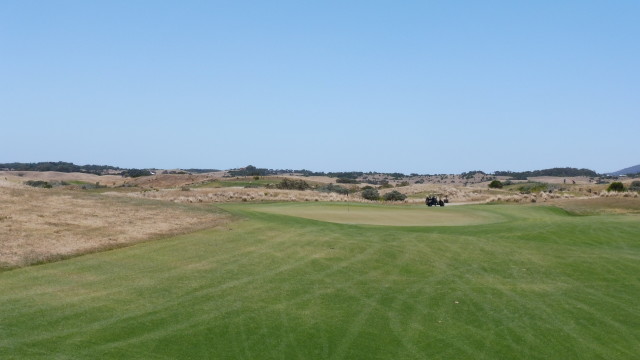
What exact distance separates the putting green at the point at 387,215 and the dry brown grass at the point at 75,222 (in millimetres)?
7906

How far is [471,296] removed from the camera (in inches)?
550

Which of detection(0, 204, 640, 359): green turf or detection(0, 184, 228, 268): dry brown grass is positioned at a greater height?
detection(0, 184, 228, 268): dry brown grass

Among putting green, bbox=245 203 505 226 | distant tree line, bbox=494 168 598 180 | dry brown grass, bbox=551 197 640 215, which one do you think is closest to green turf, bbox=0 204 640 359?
putting green, bbox=245 203 505 226

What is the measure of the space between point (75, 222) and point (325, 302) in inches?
548

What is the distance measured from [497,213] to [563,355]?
30.2 metres

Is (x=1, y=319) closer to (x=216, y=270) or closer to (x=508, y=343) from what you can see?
(x=216, y=270)

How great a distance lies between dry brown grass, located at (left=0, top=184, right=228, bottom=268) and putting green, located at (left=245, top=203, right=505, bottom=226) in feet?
25.9

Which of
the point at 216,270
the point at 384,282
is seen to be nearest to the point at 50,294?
the point at 216,270

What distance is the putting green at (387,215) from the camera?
32.7 meters

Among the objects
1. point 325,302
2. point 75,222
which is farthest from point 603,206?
point 75,222

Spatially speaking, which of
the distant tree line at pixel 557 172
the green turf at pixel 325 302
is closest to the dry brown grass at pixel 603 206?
the green turf at pixel 325 302

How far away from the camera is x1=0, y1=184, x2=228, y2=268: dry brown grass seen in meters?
18.0

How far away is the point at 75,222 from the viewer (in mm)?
22703

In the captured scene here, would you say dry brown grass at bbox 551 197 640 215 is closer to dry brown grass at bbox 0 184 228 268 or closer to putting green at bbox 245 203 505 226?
putting green at bbox 245 203 505 226
